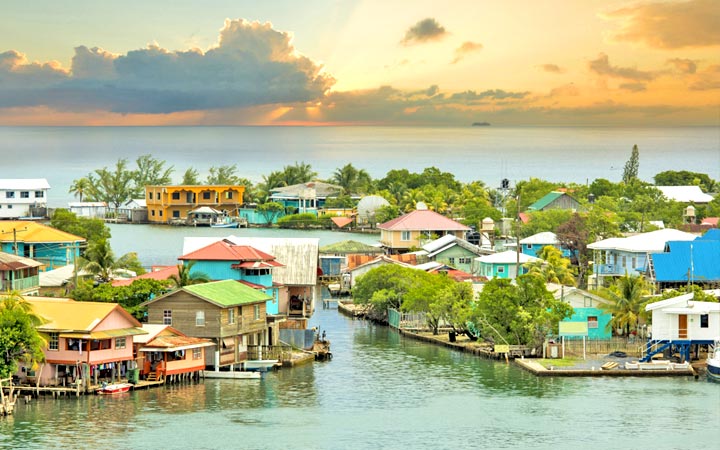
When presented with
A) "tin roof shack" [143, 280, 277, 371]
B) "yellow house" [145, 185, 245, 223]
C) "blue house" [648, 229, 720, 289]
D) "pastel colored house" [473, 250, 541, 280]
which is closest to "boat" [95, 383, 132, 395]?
"tin roof shack" [143, 280, 277, 371]

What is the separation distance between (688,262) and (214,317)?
26.6 meters

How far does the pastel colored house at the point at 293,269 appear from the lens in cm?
6806

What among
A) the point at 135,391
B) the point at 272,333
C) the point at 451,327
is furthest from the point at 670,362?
the point at 135,391

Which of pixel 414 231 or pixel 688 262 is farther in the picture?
pixel 414 231

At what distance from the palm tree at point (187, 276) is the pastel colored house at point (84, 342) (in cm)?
883

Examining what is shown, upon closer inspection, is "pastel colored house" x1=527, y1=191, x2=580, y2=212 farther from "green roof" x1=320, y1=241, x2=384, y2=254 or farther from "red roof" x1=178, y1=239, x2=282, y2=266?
"red roof" x1=178, y1=239, x2=282, y2=266

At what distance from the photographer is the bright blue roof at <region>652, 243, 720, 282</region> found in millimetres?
67188

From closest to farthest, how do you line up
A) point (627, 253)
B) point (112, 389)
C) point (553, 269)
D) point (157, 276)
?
point (112, 389), point (157, 276), point (553, 269), point (627, 253)

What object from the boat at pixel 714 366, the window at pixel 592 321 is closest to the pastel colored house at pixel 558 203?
the window at pixel 592 321

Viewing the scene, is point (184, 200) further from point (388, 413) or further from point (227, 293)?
point (388, 413)

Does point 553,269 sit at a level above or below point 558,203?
below

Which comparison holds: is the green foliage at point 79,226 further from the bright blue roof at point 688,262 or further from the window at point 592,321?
the bright blue roof at point 688,262

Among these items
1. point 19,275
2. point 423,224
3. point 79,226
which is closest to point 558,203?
point 423,224

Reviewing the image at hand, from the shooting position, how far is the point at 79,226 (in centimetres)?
8788
